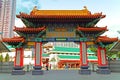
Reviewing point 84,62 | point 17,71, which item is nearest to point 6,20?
point 17,71

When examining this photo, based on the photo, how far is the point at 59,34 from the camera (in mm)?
22125

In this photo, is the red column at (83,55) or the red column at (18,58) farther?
the red column at (18,58)

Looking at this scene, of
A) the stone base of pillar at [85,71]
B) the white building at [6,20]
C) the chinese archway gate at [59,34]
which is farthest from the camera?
the white building at [6,20]

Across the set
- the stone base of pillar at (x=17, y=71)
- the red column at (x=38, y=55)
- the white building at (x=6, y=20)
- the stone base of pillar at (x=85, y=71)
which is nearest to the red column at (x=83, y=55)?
the stone base of pillar at (x=85, y=71)

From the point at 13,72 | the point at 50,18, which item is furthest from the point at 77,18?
the point at 13,72

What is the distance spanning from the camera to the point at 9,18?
130250 mm

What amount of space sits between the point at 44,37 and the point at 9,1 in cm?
12698

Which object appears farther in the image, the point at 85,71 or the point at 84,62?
the point at 84,62

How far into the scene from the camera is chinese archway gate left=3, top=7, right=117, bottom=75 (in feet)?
68.9

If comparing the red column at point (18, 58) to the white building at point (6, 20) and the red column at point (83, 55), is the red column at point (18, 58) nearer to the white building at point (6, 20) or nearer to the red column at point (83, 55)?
the red column at point (83, 55)

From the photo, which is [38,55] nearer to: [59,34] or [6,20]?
[59,34]

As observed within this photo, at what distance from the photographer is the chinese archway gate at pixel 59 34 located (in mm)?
21000

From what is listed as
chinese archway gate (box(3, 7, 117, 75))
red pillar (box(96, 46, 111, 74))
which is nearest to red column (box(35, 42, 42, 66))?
chinese archway gate (box(3, 7, 117, 75))

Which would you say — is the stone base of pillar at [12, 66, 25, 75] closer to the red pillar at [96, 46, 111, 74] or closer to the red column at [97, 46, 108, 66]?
the red pillar at [96, 46, 111, 74]
